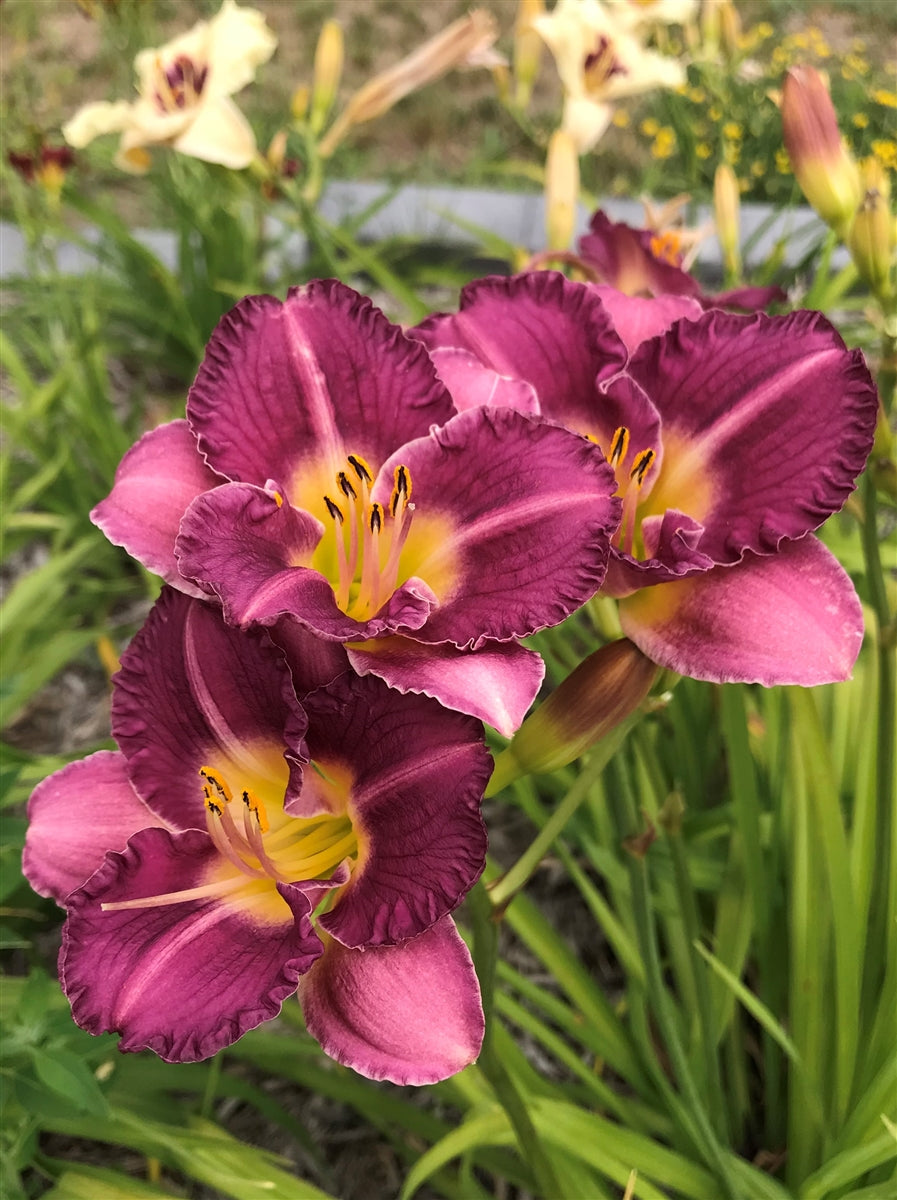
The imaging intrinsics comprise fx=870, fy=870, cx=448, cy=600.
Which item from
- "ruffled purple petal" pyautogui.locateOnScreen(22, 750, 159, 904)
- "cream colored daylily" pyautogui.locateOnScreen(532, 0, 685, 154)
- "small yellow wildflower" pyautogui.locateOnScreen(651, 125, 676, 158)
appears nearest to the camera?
"ruffled purple petal" pyautogui.locateOnScreen(22, 750, 159, 904)

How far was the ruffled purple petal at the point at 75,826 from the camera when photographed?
54 centimetres

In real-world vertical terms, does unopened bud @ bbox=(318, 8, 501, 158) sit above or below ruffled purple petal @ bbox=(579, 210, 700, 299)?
above

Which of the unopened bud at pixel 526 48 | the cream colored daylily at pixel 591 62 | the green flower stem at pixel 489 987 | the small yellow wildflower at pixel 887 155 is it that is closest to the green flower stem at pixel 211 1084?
the green flower stem at pixel 489 987

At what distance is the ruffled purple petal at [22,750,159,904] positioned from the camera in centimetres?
54

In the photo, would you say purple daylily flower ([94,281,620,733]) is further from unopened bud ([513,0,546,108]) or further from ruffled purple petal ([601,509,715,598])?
unopened bud ([513,0,546,108])

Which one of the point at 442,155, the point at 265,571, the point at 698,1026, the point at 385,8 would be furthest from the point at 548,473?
the point at 385,8

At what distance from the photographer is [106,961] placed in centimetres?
45

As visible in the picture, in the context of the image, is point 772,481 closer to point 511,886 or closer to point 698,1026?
point 511,886

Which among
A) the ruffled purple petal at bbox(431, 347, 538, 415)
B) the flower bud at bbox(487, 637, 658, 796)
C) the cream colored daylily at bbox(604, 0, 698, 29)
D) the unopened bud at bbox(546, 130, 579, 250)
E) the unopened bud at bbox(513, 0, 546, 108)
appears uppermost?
the cream colored daylily at bbox(604, 0, 698, 29)

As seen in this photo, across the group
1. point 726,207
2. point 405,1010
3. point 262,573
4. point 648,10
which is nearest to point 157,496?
point 262,573

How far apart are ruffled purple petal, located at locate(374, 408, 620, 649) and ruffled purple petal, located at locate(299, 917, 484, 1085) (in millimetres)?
172

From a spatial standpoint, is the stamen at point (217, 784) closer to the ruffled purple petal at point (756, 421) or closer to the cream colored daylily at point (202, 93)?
the ruffled purple petal at point (756, 421)

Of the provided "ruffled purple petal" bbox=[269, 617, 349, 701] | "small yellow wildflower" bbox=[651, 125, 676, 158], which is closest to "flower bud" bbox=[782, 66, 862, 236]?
"ruffled purple petal" bbox=[269, 617, 349, 701]

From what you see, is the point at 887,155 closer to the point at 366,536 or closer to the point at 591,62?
the point at 591,62
